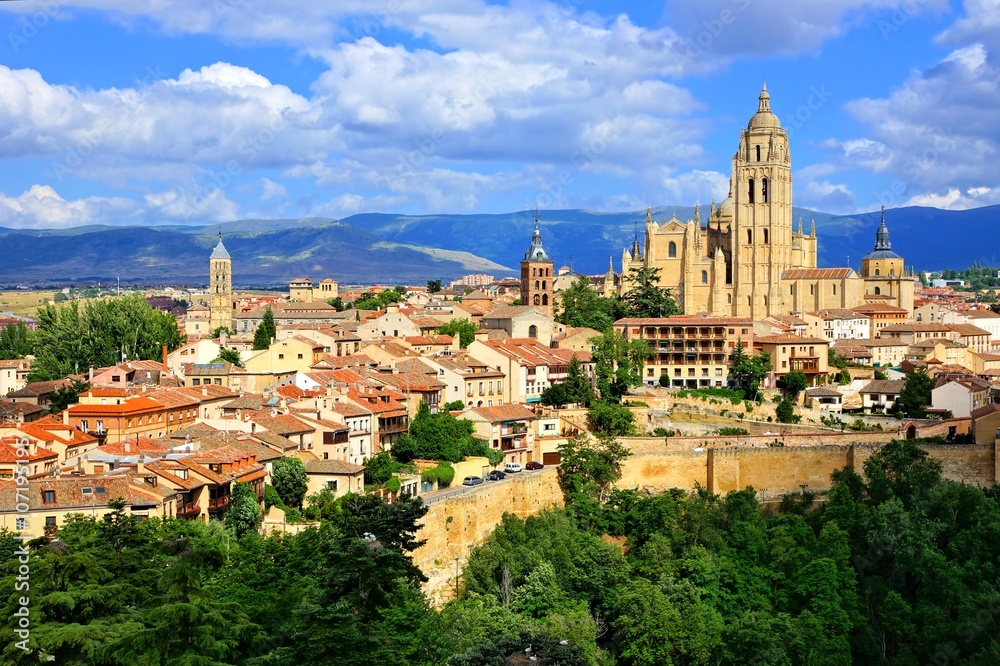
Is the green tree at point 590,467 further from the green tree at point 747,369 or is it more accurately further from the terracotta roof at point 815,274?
Answer: the terracotta roof at point 815,274

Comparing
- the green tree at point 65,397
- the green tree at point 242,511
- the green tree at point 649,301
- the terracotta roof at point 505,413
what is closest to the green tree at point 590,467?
the terracotta roof at point 505,413

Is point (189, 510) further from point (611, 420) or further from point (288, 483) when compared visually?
point (611, 420)

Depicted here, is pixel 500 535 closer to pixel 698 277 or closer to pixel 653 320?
pixel 653 320

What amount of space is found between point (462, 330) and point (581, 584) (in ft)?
86.7

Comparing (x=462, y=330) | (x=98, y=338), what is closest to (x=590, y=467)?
(x=462, y=330)

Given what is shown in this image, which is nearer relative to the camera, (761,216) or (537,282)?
(537,282)

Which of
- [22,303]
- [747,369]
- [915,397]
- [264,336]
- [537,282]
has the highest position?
[22,303]

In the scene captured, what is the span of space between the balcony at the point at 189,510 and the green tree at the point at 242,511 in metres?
0.74

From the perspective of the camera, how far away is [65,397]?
4528 centimetres

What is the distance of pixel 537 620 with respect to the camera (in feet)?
105


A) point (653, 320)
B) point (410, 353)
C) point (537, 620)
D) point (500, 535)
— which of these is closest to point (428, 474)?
point (500, 535)

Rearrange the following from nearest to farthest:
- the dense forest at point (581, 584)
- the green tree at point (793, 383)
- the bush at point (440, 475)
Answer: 1. the dense forest at point (581, 584)
2. the bush at point (440, 475)
3. the green tree at point (793, 383)

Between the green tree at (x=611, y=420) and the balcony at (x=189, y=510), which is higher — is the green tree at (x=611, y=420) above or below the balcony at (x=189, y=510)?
above

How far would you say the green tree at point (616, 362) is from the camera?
52344 millimetres
